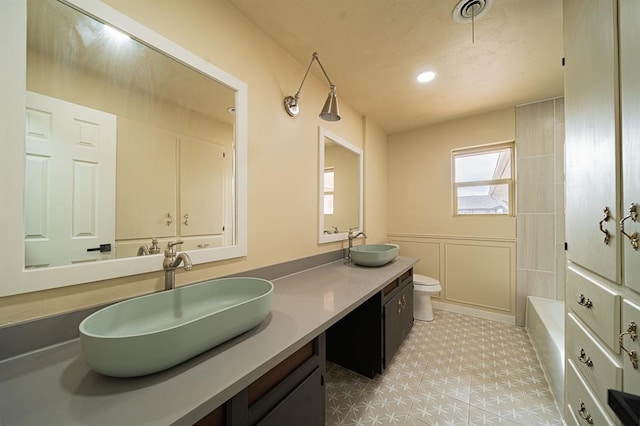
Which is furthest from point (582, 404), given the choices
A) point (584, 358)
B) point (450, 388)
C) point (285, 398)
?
point (285, 398)

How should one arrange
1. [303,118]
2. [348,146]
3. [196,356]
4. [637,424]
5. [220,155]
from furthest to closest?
1. [348,146]
2. [303,118]
3. [220,155]
4. [196,356]
5. [637,424]

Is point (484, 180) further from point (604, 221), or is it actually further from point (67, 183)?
point (67, 183)

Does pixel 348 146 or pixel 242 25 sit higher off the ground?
pixel 242 25

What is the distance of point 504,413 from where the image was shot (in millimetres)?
1422

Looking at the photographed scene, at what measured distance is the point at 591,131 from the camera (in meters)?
0.92

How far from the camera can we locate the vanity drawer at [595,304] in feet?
2.58

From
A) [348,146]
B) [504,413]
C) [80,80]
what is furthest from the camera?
[348,146]

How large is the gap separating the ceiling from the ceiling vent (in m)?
0.03

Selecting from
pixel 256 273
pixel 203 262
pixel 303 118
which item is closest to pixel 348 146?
pixel 303 118

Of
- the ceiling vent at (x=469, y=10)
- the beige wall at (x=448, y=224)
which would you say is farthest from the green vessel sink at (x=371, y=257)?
the ceiling vent at (x=469, y=10)

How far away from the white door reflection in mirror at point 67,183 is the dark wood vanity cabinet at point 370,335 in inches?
58.3

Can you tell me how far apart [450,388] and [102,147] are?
242 cm

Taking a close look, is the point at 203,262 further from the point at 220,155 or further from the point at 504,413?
the point at 504,413

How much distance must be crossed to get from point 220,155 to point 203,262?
1.94 feet
